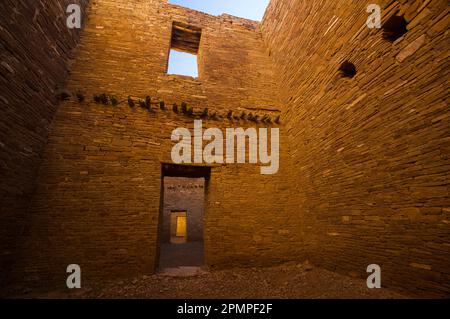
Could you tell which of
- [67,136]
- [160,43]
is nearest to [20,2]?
[67,136]

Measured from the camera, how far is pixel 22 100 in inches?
148

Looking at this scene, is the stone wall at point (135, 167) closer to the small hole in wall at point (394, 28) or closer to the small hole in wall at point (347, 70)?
the small hole in wall at point (347, 70)

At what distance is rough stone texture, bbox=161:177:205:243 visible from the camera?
12.7 m

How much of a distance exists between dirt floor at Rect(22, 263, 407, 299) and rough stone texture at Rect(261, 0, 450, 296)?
13.8 inches

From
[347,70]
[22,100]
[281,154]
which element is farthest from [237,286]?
[22,100]

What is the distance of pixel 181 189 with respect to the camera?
1327 cm

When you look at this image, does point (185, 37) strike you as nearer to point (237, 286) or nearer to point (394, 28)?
point (394, 28)

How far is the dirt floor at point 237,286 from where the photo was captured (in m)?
3.43

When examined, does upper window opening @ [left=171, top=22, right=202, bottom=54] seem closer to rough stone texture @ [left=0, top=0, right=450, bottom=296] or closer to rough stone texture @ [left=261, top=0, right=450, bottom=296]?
rough stone texture @ [left=0, top=0, right=450, bottom=296]

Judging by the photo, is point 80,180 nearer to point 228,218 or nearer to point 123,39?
point 228,218

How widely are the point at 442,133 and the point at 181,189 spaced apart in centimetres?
1209

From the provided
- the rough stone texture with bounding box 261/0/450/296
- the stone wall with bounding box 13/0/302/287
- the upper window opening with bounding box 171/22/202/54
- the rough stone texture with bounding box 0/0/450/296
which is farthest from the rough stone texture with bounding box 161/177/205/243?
the rough stone texture with bounding box 261/0/450/296

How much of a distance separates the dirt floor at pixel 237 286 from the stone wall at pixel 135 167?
358 mm

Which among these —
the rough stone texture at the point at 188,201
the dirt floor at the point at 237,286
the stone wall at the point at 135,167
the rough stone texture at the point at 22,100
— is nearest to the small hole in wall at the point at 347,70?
the stone wall at the point at 135,167
